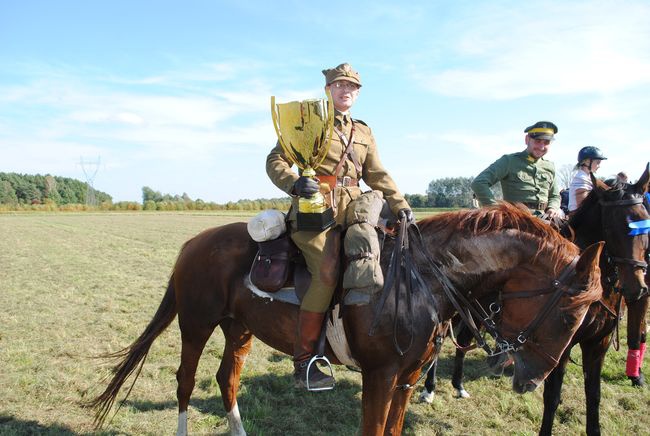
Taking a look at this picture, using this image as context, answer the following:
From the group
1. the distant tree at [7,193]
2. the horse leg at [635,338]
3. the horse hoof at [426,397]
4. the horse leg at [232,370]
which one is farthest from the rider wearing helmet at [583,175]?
the distant tree at [7,193]

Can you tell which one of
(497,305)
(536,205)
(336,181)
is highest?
(336,181)

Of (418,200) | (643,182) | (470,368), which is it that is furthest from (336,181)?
(418,200)

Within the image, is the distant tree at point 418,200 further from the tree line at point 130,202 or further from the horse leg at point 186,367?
the horse leg at point 186,367

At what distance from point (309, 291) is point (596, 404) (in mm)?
3214

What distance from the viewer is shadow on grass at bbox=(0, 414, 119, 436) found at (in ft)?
14.4

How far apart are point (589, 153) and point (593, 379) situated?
2612 millimetres

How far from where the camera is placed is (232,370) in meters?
4.64

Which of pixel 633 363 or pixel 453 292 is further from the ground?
pixel 453 292

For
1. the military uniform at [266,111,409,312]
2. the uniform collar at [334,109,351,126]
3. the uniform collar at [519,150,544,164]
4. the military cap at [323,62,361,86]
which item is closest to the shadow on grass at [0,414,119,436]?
the military uniform at [266,111,409,312]

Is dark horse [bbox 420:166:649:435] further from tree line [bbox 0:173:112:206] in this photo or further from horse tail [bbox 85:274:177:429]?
tree line [bbox 0:173:112:206]

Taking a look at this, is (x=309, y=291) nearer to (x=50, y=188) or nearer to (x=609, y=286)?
(x=609, y=286)

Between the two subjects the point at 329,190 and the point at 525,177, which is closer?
the point at 329,190

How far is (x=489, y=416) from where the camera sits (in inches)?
204

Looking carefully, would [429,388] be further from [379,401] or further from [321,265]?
[321,265]
